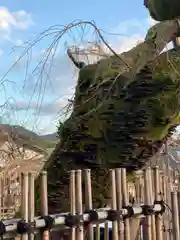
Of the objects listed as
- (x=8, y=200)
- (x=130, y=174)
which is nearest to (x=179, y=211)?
Answer: (x=130, y=174)

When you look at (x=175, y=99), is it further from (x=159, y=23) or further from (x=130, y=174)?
(x=130, y=174)

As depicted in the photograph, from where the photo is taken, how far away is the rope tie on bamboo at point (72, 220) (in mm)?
2178

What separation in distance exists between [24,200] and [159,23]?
130 centimetres

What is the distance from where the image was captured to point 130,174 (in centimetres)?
291

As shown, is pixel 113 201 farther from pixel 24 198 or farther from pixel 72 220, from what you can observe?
pixel 24 198

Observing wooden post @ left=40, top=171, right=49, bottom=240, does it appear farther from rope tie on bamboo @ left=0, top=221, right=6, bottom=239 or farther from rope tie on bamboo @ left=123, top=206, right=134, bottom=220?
rope tie on bamboo @ left=123, top=206, right=134, bottom=220

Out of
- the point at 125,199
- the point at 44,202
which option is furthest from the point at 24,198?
the point at 125,199

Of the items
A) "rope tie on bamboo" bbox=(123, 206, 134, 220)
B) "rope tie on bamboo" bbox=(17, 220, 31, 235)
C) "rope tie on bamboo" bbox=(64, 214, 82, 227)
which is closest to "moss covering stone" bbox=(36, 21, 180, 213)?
"rope tie on bamboo" bbox=(123, 206, 134, 220)

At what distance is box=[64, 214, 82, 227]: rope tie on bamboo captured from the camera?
218cm

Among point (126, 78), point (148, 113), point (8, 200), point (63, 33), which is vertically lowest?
point (8, 200)

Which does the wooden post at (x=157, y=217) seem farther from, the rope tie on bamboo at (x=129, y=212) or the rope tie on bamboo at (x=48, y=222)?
the rope tie on bamboo at (x=48, y=222)

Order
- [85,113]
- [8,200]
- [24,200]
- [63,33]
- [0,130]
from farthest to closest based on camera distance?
[0,130] → [8,200] → [85,113] → [63,33] → [24,200]

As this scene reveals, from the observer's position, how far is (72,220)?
218cm

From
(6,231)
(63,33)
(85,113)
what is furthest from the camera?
(85,113)
